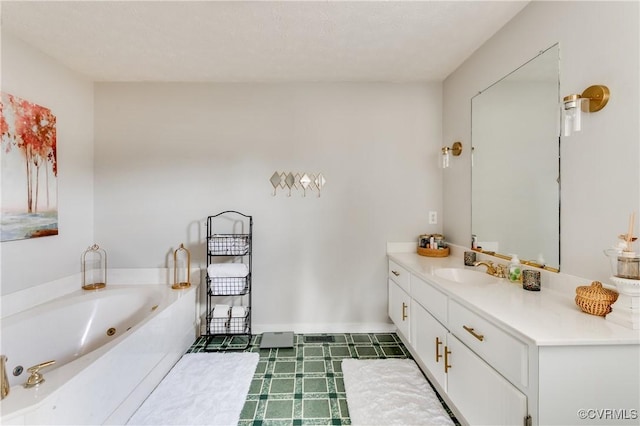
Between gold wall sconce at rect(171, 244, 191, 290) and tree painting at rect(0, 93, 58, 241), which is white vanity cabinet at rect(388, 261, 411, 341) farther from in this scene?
tree painting at rect(0, 93, 58, 241)

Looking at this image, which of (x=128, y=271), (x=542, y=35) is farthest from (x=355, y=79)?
(x=128, y=271)

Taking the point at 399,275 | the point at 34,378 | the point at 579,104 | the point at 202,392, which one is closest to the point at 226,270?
the point at 202,392

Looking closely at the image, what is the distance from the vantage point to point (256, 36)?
6.29 feet

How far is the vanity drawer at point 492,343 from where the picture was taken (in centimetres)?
103

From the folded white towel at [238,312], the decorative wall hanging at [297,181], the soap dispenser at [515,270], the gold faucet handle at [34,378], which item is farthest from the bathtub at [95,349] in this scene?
the soap dispenser at [515,270]

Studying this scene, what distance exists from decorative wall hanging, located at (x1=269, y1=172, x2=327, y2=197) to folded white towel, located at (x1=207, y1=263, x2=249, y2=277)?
2.49ft

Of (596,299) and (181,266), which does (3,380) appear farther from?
(596,299)

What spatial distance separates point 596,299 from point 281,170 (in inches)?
89.0

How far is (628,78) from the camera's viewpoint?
1.15m

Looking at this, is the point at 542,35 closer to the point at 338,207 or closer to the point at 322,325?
the point at 338,207

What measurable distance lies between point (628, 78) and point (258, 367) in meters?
2.66

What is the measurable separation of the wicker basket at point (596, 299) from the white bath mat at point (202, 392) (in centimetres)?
184

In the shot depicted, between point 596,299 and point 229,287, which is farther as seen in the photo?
point 229,287

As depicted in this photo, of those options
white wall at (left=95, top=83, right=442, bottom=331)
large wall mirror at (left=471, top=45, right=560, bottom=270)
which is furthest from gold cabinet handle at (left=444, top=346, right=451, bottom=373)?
white wall at (left=95, top=83, right=442, bottom=331)
